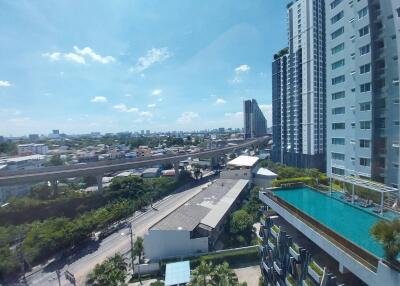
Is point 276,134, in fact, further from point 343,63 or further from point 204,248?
point 204,248

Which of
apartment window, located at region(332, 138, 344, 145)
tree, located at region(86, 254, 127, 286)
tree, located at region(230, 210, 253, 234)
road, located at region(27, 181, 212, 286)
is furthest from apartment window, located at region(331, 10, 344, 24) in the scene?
road, located at region(27, 181, 212, 286)

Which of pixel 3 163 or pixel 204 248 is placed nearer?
pixel 204 248

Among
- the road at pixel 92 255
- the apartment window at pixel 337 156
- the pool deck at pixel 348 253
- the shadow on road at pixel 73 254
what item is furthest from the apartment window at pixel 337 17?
the shadow on road at pixel 73 254

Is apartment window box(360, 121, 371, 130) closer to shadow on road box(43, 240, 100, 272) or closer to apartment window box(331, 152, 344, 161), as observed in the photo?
apartment window box(331, 152, 344, 161)

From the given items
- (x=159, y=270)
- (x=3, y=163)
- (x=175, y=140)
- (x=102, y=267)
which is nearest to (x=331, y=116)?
(x=159, y=270)

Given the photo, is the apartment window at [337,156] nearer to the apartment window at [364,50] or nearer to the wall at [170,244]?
the apartment window at [364,50]

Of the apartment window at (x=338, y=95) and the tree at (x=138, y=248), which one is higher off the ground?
the apartment window at (x=338, y=95)
